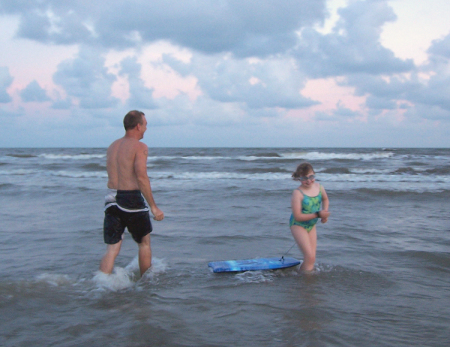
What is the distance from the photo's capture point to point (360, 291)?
422 cm

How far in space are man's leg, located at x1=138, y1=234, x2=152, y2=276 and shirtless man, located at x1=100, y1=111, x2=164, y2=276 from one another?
0.20 metres

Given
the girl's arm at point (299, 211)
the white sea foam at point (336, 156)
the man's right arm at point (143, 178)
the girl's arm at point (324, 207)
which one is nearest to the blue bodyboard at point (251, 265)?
the girl's arm at point (299, 211)

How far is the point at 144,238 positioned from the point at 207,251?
1685mm

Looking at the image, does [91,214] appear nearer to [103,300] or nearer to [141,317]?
[103,300]

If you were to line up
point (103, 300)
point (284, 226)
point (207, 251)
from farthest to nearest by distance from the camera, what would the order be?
point (284, 226)
point (207, 251)
point (103, 300)

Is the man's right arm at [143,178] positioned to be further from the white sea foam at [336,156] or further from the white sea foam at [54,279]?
the white sea foam at [336,156]

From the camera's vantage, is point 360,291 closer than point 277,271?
Yes

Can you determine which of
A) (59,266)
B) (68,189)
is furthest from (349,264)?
(68,189)

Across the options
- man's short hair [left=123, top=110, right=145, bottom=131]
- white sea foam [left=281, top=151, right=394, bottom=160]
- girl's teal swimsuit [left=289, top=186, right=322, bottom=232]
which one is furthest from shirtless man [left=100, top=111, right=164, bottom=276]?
white sea foam [left=281, top=151, right=394, bottom=160]

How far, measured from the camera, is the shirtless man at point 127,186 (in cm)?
419

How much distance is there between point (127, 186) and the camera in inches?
167

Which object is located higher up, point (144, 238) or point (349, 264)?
point (144, 238)

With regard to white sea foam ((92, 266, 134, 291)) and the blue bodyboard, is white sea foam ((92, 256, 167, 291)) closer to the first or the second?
white sea foam ((92, 266, 134, 291))

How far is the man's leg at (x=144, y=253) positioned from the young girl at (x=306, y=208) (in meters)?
1.74
